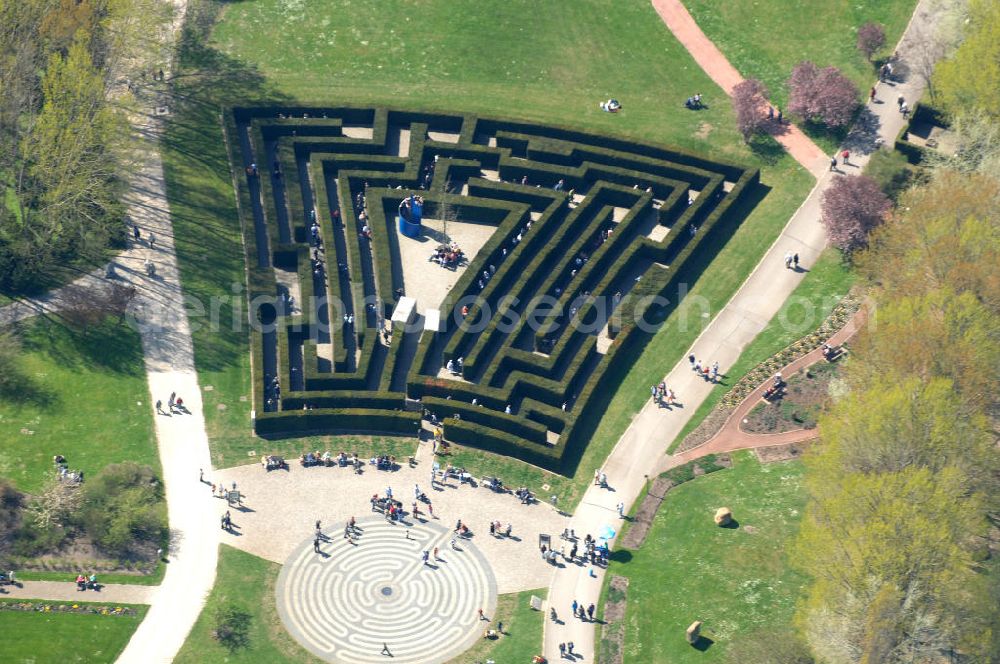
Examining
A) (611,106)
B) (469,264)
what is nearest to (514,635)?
(469,264)

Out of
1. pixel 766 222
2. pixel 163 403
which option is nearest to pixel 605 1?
pixel 766 222

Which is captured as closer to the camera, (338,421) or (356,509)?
(356,509)

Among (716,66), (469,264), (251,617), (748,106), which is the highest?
(716,66)

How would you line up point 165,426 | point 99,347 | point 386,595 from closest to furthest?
point 386,595 → point 165,426 → point 99,347

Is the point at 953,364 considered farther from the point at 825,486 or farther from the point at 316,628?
the point at 316,628

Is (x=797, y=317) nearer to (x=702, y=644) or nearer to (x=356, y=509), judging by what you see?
(x=702, y=644)

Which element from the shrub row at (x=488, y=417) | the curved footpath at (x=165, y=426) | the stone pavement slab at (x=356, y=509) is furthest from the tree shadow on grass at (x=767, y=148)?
the curved footpath at (x=165, y=426)
